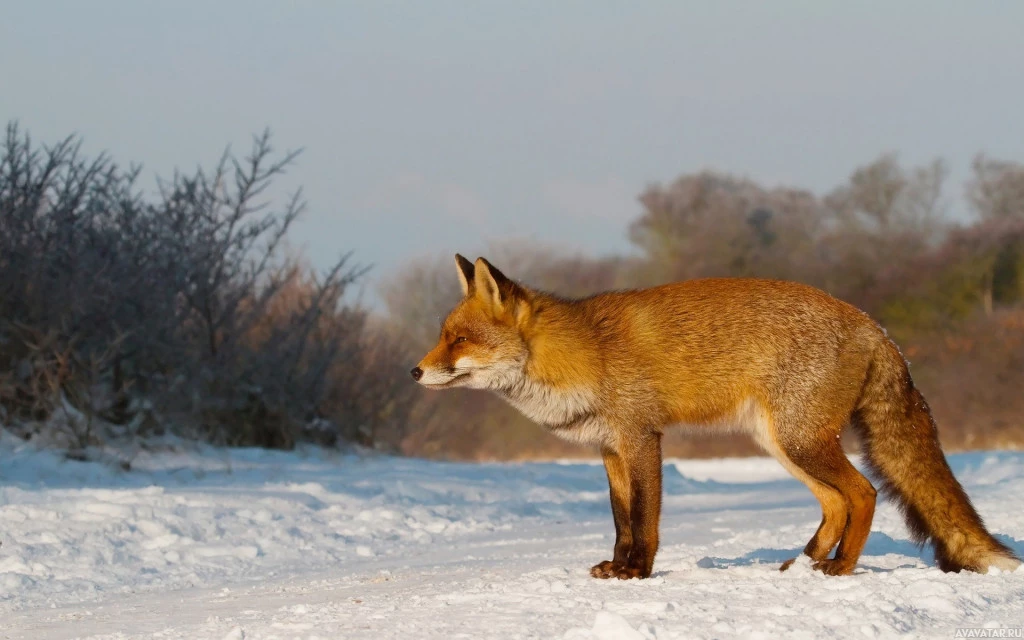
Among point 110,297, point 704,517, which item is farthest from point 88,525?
point 704,517

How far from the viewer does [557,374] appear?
21.8ft

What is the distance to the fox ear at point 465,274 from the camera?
22.9 ft

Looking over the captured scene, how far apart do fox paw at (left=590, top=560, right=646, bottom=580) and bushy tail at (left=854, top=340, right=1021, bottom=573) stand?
5.05 feet

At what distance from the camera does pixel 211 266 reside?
17.0 meters

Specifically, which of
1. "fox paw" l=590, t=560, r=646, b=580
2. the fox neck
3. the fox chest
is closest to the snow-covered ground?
"fox paw" l=590, t=560, r=646, b=580

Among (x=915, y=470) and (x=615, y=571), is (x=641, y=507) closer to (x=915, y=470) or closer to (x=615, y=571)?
(x=615, y=571)

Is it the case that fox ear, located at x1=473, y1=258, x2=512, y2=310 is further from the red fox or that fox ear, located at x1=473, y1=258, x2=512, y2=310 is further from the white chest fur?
the white chest fur

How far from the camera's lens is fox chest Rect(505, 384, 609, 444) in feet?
21.5

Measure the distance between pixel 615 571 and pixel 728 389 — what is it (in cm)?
120

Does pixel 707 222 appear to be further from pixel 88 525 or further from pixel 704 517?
pixel 88 525

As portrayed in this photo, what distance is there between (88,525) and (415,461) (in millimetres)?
8749

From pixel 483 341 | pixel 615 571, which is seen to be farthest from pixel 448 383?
pixel 615 571

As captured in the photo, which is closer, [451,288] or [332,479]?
[332,479]

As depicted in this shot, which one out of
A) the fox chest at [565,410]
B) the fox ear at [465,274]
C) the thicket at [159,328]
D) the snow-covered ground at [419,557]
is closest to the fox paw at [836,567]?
the snow-covered ground at [419,557]
